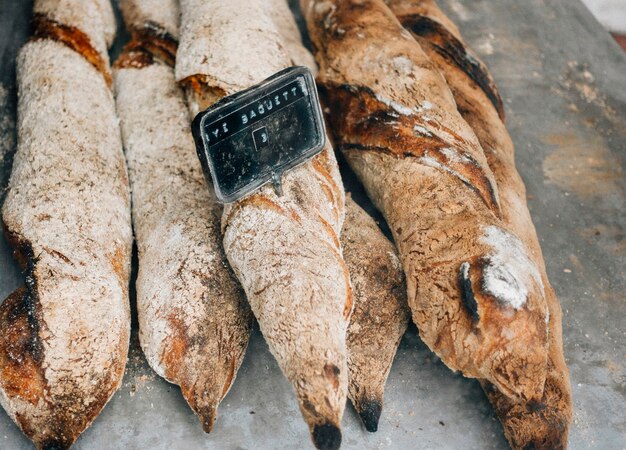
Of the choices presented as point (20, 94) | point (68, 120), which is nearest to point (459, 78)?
point (68, 120)

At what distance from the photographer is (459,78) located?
250cm

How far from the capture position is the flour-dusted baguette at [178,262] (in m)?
1.69

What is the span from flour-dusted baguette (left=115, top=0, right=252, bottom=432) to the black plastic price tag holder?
254mm

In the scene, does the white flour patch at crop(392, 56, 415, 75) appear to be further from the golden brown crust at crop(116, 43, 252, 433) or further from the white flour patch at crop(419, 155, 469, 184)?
the golden brown crust at crop(116, 43, 252, 433)

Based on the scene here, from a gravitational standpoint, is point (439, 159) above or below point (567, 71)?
above

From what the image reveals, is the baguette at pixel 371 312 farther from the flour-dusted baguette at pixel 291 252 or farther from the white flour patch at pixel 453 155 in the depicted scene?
the white flour patch at pixel 453 155

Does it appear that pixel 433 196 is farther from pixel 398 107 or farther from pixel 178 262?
pixel 178 262

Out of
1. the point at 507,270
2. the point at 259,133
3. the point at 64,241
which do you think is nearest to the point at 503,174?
the point at 507,270

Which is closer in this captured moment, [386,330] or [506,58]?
[386,330]

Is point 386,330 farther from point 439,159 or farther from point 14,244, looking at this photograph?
point 14,244

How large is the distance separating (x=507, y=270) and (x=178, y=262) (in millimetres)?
884

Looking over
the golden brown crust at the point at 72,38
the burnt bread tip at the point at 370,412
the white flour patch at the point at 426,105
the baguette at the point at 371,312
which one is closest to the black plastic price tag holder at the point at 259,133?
the baguette at the point at 371,312

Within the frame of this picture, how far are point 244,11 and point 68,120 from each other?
2.38ft

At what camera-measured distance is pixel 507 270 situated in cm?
165
